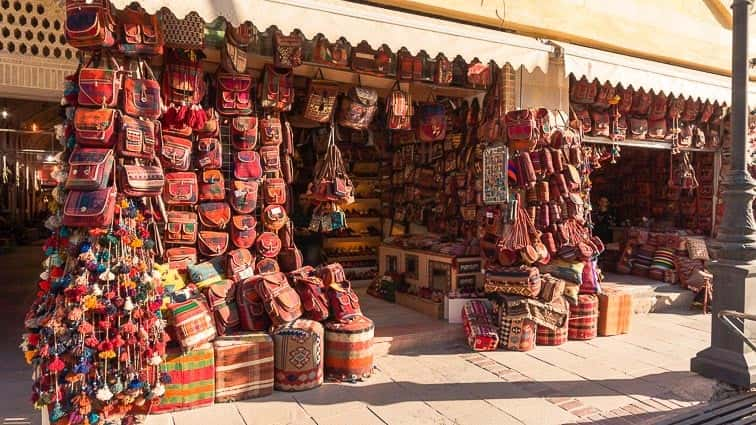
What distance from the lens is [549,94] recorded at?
621 cm

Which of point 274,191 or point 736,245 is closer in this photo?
point 736,245

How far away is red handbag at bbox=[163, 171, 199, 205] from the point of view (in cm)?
439

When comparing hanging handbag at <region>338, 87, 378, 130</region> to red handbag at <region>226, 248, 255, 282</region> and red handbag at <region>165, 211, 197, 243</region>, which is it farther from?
red handbag at <region>165, 211, 197, 243</region>

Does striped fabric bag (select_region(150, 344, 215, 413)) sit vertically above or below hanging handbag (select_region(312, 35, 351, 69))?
below

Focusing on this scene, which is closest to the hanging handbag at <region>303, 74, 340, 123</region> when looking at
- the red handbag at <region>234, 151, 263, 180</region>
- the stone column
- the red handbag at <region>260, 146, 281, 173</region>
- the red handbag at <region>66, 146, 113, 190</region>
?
the red handbag at <region>260, 146, 281, 173</region>

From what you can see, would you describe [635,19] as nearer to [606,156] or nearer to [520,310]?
[606,156]

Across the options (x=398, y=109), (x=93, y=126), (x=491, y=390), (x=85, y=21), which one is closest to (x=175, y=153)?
(x=93, y=126)

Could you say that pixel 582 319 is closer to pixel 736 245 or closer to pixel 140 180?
pixel 736 245

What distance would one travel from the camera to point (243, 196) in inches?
187

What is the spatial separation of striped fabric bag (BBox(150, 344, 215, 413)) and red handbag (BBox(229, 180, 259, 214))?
131 centimetres

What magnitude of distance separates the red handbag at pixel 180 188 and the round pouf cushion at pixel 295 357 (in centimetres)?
134

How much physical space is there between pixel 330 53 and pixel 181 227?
86.3 inches

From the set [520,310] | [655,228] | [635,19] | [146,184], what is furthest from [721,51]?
[146,184]

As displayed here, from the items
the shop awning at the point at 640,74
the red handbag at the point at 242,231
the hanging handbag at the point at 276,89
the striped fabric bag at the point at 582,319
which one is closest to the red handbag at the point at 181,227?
the red handbag at the point at 242,231
